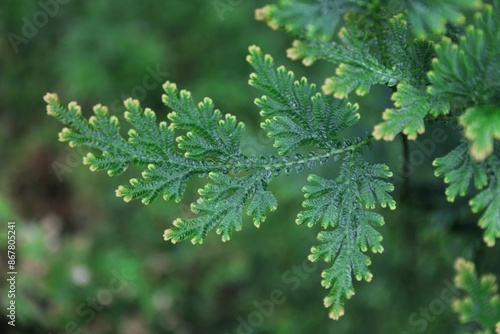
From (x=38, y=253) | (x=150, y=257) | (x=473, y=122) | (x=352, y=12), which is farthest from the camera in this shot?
(x=150, y=257)

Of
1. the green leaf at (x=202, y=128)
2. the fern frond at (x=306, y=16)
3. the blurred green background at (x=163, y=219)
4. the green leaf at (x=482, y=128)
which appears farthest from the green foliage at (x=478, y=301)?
the fern frond at (x=306, y=16)

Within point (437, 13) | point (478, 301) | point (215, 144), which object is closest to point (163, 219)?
point (215, 144)

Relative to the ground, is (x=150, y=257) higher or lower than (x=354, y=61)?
lower

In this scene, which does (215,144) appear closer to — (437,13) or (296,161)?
(296,161)

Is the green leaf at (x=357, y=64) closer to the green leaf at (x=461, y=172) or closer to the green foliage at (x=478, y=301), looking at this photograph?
the green leaf at (x=461, y=172)

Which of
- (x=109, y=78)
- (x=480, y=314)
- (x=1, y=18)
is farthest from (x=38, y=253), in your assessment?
(x=480, y=314)

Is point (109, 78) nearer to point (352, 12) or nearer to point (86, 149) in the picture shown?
point (86, 149)
